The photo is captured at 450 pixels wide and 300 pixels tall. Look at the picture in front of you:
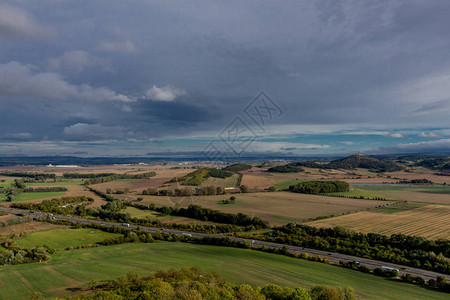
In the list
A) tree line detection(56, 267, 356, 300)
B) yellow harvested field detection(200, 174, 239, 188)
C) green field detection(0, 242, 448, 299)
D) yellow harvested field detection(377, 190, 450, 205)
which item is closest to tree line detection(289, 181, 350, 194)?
yellow harvested field detection(377, 190, 450, 205)

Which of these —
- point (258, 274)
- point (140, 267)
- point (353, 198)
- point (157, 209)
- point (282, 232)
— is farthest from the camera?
point (353, 198)

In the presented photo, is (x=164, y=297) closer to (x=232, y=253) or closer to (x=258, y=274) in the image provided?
(x=258, y=274)

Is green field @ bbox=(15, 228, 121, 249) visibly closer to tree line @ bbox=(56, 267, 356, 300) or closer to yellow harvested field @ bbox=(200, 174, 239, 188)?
tree line @ bbox=(56, 267, 356, 300)

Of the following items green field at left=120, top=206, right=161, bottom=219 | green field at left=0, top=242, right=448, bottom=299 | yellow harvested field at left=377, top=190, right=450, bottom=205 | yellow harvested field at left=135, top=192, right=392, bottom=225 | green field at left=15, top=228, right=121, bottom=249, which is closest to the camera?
green field at left=0, top=242, right=448, bottom=299

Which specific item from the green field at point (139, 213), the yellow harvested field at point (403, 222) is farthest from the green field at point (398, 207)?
the green field at point (139, 213)

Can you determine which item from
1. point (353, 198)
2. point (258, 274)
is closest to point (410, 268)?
point (258, 274)

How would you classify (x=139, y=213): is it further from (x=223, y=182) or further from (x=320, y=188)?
(x=320, y=188)

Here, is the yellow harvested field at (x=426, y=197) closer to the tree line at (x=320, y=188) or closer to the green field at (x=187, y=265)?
the tree line at (x=320, y=188)
